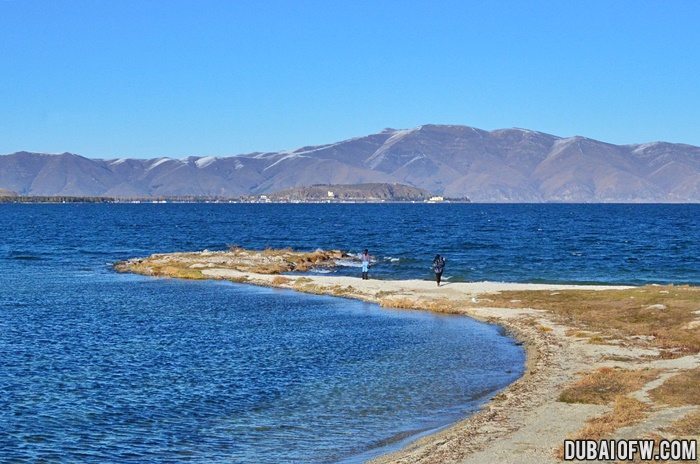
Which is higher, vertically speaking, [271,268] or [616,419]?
[616,419]

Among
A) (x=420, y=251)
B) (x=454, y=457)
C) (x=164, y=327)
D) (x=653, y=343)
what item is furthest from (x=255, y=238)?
(x=454, y=457)

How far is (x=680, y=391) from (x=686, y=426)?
153 inches

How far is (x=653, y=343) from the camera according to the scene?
31.6 m

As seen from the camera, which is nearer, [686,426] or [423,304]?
[686,426]

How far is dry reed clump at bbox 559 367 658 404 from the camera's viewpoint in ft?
73.5

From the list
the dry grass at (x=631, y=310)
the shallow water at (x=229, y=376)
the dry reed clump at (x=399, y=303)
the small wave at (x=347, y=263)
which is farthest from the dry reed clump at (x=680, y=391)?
the small wave at (x=347, y=263)

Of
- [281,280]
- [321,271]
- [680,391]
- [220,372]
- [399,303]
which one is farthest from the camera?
[321,271]

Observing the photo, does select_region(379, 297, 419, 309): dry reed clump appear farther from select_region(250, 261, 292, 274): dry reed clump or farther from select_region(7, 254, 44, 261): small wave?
select_region(7, 254, 44, 261): small wave

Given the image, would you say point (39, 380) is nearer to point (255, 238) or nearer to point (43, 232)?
point (255, 238)

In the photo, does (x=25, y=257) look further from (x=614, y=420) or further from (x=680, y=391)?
(x=614, y=420)

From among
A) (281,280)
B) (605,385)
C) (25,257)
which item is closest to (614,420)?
(605,385)

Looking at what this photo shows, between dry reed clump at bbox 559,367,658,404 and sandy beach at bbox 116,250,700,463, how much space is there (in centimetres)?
3

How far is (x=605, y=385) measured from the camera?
77.7 feet

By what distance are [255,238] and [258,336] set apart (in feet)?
303
